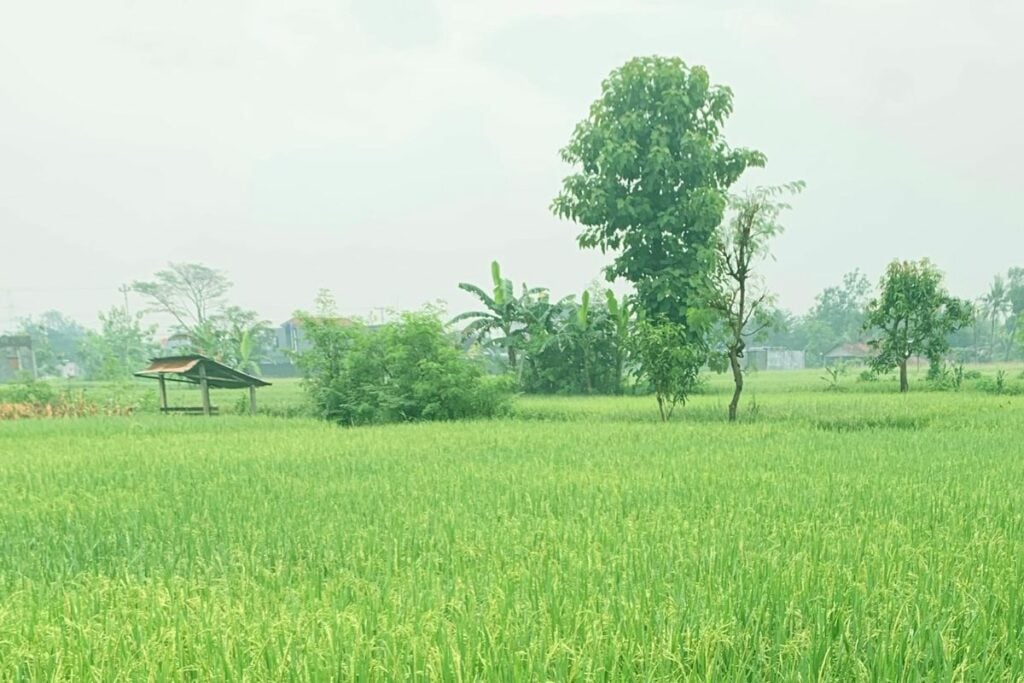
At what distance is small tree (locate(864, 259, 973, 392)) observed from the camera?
18.1 metres

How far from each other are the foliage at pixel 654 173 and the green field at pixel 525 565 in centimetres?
897

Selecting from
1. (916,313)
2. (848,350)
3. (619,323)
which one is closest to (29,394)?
(619,323)

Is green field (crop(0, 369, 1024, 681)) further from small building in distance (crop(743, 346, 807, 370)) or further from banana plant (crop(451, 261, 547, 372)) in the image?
small building in distance (crop(743, 346, 807, 370))

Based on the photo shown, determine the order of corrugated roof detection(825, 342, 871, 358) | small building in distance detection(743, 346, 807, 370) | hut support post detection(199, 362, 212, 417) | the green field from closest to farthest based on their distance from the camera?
the green field
hut support post detection(199, 362, 212, 417)
corrugated roof detection(825, 342, 871, 358)
small building in distance detection(743, 346, 807, 370)

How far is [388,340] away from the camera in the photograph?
13461 mm

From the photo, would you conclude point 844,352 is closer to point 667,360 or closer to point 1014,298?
point 1014,298

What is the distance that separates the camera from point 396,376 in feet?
43.6

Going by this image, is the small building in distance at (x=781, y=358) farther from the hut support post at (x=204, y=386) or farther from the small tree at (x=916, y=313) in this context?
the hut support post at (x=204, y=386)

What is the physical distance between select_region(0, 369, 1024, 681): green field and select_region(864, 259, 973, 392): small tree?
500 inches

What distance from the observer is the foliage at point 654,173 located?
1496 cm

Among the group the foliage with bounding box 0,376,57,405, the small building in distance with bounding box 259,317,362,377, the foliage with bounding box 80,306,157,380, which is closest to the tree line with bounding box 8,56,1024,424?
the foliage with bounding box 0,376,57,405

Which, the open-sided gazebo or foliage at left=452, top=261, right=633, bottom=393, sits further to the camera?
foliage at left=452, top=261, right=633, bottom=393

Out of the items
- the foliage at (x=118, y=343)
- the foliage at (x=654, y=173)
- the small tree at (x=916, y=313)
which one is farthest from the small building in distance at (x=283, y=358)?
the small tree at (x=916, y=313)

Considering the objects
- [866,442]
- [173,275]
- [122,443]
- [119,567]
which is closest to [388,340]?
[122,443]
